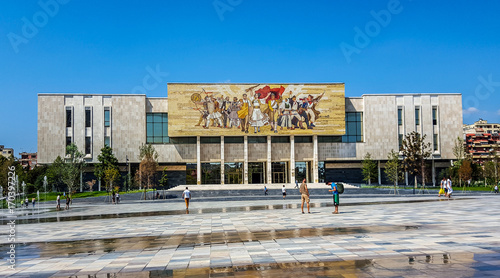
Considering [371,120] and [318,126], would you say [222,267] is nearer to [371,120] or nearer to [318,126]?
[318,126]

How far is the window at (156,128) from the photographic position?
67188mm

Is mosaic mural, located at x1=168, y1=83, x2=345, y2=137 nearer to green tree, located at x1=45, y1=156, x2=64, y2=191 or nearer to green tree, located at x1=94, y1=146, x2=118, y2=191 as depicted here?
green tree, located at x1=94, y1=146, x2=118, y2=191

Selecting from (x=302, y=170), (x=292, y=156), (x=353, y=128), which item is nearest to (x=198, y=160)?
(x=292, y=156)

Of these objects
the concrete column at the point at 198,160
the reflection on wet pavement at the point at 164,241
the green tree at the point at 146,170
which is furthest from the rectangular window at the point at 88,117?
the reflection on wet pavement at the point at 164,241

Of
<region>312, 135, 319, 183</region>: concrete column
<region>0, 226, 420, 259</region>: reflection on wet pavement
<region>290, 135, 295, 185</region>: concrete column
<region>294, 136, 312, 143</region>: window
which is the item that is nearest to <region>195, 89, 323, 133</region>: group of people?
<region>290, 135, 295, 185</region>: concrete column

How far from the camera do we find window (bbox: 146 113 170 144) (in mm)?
67188

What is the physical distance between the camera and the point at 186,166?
6794 centimetres

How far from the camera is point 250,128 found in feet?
215

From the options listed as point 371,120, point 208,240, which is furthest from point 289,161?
point 208,240

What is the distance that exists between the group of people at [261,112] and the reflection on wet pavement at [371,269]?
5684 centimetres

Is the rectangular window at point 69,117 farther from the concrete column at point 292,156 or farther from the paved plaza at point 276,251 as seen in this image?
the paved plaza at point 276,251

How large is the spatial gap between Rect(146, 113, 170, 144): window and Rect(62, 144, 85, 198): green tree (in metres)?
10.6

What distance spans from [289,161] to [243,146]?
314 inches

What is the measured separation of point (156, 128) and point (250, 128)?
15.2 m
